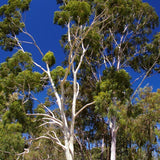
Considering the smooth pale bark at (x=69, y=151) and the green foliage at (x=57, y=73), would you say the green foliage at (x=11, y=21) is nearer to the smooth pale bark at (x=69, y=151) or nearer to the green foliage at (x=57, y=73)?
the green foliage at (x=57, y=73)

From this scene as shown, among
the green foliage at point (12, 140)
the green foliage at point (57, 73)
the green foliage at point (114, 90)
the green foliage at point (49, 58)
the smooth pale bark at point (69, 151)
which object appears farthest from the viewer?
the green foliage at point (57, 73)

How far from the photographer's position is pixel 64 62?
1209 centimetres

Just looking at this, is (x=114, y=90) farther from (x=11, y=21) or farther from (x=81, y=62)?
(x=11, y=21)

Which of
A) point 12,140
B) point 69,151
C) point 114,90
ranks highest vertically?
point 114,90

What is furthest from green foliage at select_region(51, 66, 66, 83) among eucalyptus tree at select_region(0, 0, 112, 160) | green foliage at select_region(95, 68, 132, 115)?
green foliage at select_region(95, 68, 132, 115)

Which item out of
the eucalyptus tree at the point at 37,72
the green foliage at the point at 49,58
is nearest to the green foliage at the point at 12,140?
the eucalyptus tree at the point at 37,72

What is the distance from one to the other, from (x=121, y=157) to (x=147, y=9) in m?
12.0

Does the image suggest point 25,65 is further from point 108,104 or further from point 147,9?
point 147,9

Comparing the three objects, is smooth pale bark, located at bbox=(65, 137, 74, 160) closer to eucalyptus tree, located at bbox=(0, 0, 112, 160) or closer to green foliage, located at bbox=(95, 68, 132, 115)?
eucalyptus tree, located at bbox=(0, 0, 112, 160)

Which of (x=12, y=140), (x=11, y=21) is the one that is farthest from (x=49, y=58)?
(x=12, y=140)

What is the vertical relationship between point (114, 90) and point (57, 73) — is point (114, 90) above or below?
below

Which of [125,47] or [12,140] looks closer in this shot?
[12,140]

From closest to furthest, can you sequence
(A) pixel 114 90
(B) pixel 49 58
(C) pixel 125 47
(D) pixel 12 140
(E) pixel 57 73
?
(D) pixel 12 140 < (A) pixel 114 90 < (B) pixel 49 58 < (E) pixel 57 73 < (C) pixel 125 47

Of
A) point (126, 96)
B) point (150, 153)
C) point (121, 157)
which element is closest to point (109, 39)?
point (126, 96)
